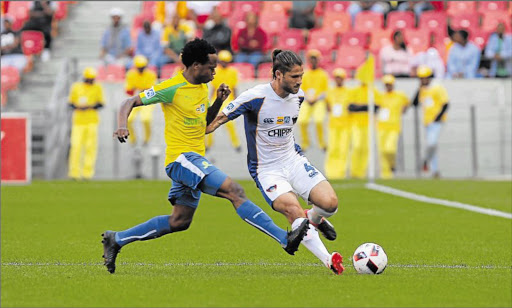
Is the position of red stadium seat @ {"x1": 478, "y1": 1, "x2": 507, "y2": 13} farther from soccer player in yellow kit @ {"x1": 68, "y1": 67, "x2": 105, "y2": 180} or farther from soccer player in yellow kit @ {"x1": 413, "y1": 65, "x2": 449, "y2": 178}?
soccer player in yellow kit @ {"x1": 68, "y1": 67, "x2": 105, "y2": 180}

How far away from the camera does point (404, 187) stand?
23.6 m

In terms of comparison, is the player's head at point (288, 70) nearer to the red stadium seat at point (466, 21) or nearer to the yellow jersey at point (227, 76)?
the yellow jersey at point (227, 76)

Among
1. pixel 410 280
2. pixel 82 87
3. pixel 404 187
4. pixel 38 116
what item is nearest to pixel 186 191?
pixel 410 280

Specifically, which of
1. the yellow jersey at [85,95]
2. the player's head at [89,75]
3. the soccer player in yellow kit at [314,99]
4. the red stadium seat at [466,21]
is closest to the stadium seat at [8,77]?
the yellow jersey at [85,95]

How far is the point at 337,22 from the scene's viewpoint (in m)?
31.0

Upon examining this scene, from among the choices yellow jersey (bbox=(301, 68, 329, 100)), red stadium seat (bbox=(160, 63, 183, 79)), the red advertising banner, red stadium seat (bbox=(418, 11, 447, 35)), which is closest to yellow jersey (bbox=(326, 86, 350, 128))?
yellow jersey (bbox=(301, 68, 329, 100))

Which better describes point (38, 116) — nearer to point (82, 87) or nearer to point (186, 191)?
point (82, 87)

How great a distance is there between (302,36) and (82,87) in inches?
252

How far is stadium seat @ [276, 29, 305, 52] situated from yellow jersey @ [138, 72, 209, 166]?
1930cm

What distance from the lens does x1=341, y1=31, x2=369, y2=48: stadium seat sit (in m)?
30.1

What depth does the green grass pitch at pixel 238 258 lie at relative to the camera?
8.57 meters

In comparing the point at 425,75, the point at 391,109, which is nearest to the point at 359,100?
the point at 391,109

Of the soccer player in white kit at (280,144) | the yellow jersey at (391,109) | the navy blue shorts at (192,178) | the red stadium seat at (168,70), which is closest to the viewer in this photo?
the navy blue shorts at (192,178)

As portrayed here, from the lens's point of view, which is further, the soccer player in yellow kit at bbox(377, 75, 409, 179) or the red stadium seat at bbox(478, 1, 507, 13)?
the red stadium seat at bbox(478, 1, 507, 13)
